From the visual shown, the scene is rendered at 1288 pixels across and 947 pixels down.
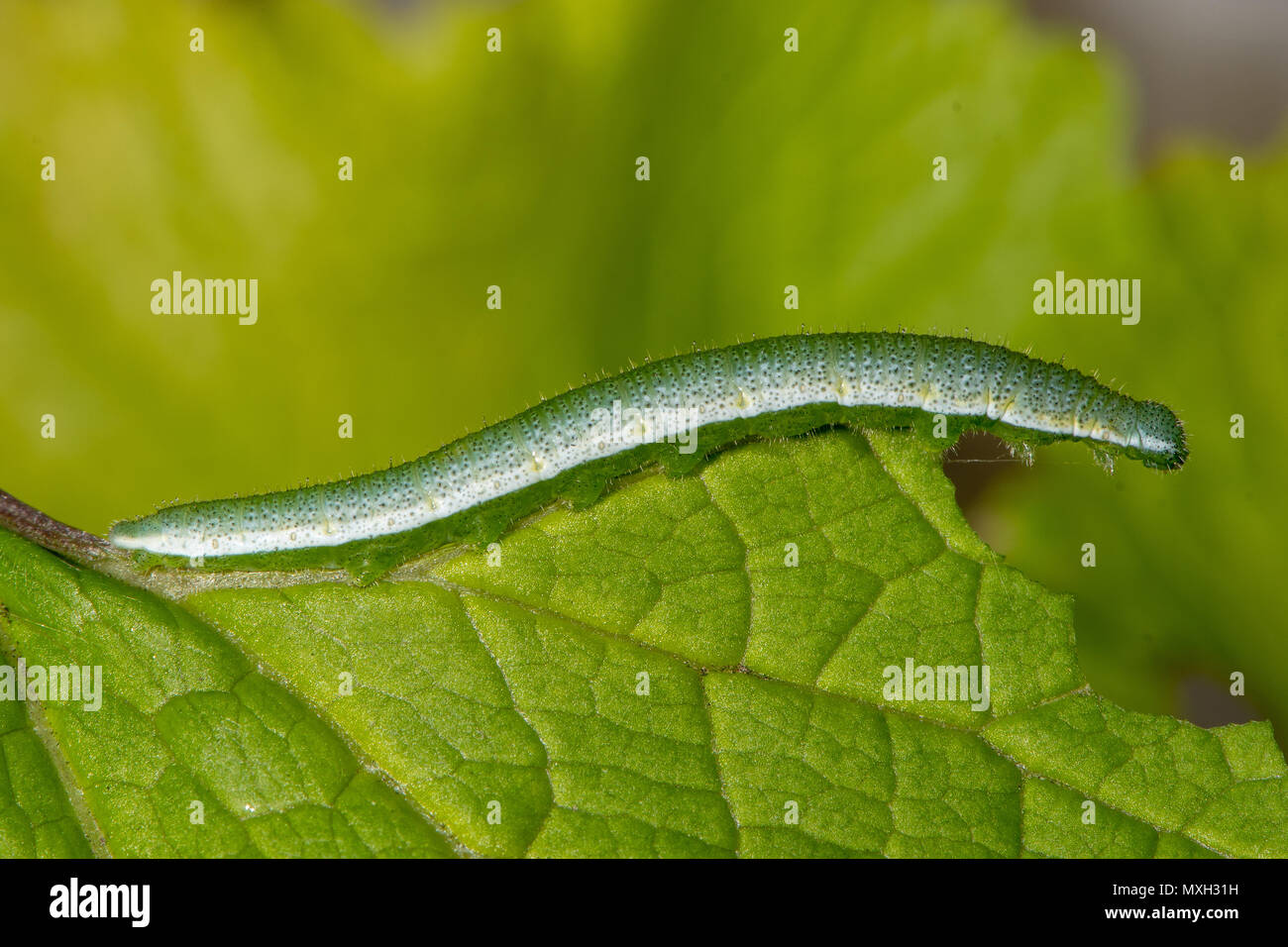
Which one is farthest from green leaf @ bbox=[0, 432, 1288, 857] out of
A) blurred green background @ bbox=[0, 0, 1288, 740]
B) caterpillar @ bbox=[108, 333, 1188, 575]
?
blurred green background @ bbox=[0, 0, 1288, 740]

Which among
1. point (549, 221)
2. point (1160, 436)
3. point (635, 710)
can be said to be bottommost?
point (635, 710)

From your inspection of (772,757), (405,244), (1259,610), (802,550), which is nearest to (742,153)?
(405,244)

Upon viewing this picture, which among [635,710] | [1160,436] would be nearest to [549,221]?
[635,710]

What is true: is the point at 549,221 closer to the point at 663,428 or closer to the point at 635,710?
the point at 663,428

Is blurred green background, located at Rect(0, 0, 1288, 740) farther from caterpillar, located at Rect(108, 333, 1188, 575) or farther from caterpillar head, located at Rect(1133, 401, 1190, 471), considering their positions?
caterpillar, located at Rect(108, 333, 1188, 575)

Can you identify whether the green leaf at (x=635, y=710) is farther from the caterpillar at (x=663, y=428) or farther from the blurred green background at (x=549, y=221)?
the blurred green background at (x=549, y=221)

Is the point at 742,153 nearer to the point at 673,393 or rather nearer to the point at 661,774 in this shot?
the point at 673,393
